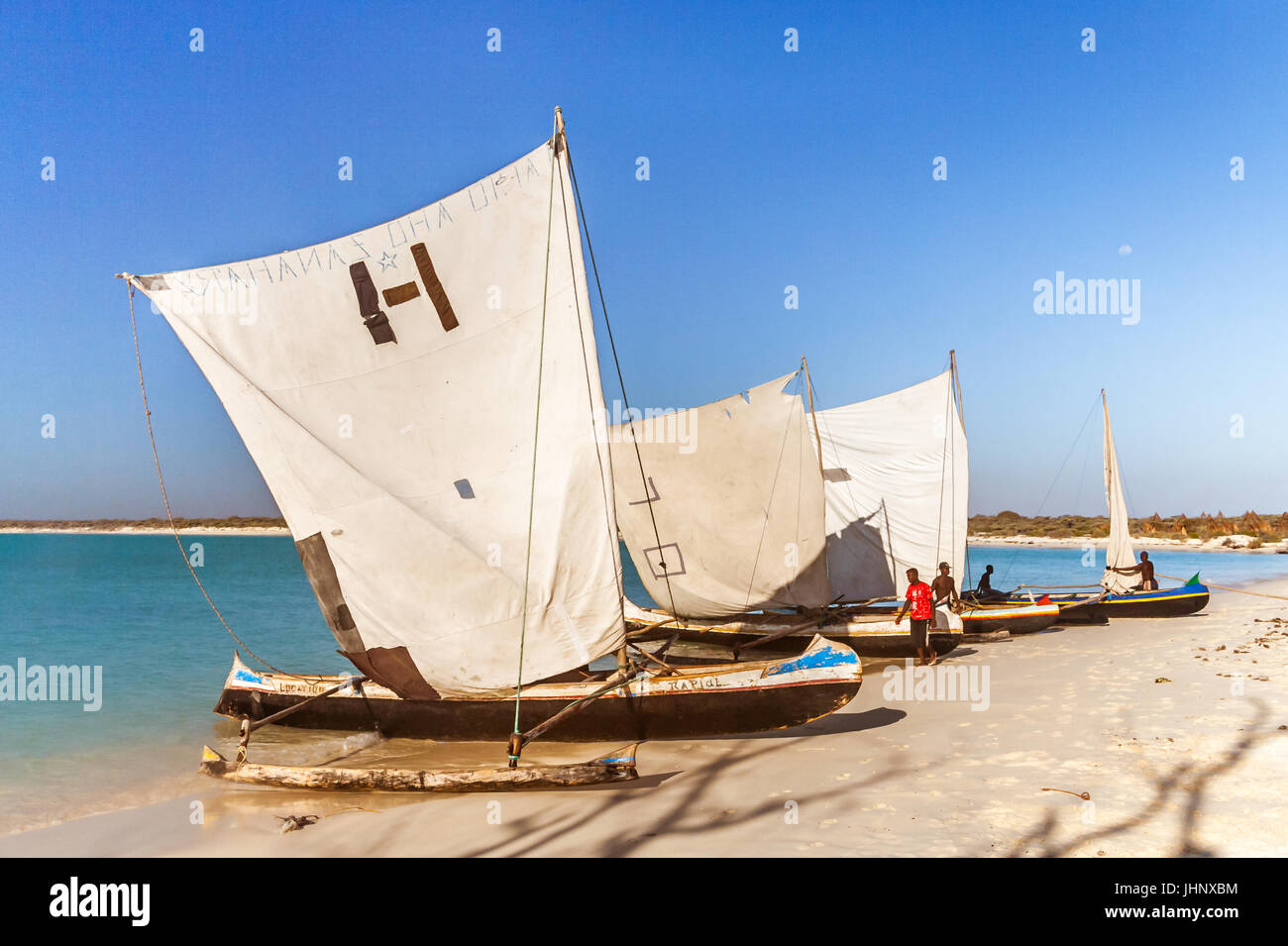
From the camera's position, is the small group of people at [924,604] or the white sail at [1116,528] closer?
the small group of people at [924,604]

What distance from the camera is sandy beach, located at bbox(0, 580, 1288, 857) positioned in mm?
6262

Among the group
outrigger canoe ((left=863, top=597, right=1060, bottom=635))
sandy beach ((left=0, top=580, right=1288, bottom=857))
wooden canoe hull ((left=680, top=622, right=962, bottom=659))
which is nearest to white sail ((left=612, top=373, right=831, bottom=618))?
wooden canoe hull ((left=680, top=622, right=962, bottom=659))

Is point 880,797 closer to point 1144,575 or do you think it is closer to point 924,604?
point 924,604

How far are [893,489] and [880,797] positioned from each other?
50.0 feet

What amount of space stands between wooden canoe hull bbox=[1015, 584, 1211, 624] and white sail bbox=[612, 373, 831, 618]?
9159 millimetres

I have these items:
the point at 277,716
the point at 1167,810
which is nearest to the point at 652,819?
the point at 1167,810

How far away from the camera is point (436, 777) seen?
8.46 m

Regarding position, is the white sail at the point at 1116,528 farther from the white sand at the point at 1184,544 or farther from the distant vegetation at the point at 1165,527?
the distant vegetation at the point at 1165,527

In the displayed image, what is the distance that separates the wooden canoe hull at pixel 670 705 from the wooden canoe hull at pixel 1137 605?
14.8 meters

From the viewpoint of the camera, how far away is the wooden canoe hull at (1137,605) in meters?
21.5

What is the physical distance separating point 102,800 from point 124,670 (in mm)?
12130

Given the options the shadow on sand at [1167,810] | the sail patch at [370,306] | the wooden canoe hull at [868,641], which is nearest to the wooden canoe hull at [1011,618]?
the wooden canoe hull at [868,641]
